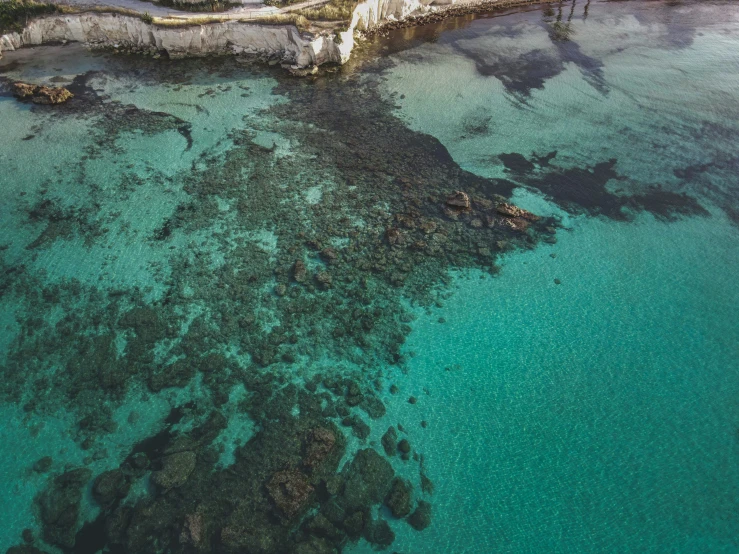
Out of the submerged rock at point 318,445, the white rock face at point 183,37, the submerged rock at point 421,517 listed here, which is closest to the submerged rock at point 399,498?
the submerged rock at point 421,517

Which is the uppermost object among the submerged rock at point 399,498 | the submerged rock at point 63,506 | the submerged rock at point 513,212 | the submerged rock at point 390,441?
the submerged rock at point 513,212

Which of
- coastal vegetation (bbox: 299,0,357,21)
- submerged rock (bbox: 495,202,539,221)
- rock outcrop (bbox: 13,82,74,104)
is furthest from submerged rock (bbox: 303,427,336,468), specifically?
coastal vegetation (bbox: 299,0,357,21)

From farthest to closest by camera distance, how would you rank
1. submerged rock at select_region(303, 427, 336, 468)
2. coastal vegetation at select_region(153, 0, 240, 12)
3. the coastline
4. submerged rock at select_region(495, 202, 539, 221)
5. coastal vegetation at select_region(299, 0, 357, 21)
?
coastal vegetation at select_region(153, 0, 240, 12)
coastal vegetation at select_region(299, 0, 357, 21)
the coastline
submerged rock at select_region(495, 202, 539, 221)
submerged rock at select_region(303, 427, 336, 468)

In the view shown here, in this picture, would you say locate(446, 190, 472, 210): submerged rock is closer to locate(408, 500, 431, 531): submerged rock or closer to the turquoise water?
the turquoise water

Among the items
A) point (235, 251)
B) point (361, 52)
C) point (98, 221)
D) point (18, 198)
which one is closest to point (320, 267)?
point (235, 251)

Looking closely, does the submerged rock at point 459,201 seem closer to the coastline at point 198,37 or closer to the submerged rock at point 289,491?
the submerged rock at point 289,491

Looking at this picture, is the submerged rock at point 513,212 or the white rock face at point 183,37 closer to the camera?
the submerged rock at point 513,212
